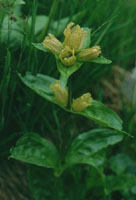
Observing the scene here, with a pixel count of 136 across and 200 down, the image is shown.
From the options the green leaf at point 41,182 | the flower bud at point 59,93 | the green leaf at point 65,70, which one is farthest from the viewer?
the green leaf at point 41,182

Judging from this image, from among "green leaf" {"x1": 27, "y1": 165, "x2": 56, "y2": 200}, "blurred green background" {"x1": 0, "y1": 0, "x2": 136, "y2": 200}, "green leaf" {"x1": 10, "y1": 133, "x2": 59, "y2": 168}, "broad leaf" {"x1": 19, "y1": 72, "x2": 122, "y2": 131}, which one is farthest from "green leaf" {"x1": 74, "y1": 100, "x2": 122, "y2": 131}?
"green leaf" {"x1": 27, "y1": 165, "x2": 56, "y2": 200}

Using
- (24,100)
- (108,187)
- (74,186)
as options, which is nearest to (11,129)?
(24,100)

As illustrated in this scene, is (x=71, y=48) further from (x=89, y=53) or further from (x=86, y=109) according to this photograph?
(x=86, y=109)

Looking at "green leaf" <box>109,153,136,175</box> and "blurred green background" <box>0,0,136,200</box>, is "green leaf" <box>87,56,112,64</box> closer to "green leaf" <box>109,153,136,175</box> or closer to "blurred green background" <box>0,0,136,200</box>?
"blurred green background" <box>0,0,136,200</box>

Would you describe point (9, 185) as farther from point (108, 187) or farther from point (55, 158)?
point (108, 187)

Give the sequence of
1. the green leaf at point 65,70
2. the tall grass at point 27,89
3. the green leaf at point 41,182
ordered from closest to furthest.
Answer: the green leaf at point 65,70 < the tall grass at point 27,89 < the green leaf at point 41,182

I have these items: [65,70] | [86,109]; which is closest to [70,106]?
[86,109]

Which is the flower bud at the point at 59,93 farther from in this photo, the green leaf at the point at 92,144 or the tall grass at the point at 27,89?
the green leaf at the point at 92,144

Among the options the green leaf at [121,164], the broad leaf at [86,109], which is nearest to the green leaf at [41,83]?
the broad leaf at [86,109]
